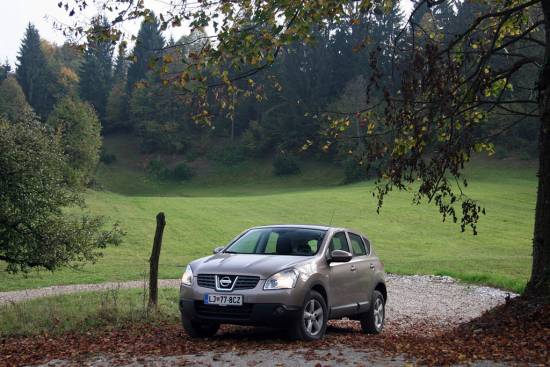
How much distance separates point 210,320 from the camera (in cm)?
1011

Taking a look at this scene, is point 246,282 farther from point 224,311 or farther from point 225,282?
point 224,311

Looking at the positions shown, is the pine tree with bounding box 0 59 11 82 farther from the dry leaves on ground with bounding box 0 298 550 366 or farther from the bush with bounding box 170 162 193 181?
the dry leaves on ground with bounding box 0 298 550 366

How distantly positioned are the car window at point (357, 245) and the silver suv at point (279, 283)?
0.09 meters

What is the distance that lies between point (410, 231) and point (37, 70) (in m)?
97.1

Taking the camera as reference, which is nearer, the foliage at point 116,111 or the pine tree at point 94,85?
the foliage at point 116,111

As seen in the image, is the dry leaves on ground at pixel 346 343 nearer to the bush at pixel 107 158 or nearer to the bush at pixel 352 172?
the bush at pixel 352 172

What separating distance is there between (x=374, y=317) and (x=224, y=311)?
3792 millimetres

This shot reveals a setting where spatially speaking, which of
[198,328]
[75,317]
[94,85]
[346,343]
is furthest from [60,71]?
[346,343]

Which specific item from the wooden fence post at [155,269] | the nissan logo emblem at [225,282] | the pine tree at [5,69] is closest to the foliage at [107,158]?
the pine tree at [5,69]

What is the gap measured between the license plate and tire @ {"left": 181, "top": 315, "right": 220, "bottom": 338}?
561 millimetres

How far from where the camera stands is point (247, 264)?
10.3 metres

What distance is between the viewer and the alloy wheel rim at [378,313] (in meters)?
12.8

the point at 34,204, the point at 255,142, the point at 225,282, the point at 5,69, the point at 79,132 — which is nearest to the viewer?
the point at 225,282

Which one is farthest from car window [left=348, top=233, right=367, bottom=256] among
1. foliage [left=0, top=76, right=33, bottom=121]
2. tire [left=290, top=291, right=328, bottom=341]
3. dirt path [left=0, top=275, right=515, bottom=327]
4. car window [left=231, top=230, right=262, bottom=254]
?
foliage [left=0, top=76, right=33, bottom=121]
